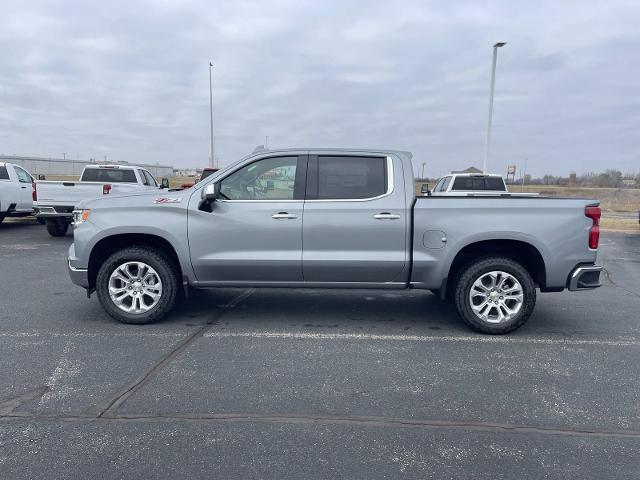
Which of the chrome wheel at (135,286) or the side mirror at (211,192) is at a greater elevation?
the side mirror at (211,192)

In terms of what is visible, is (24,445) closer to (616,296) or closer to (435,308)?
(435,308)

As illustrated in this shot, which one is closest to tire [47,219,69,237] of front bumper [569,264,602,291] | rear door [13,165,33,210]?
rear door [13,165,33,210]

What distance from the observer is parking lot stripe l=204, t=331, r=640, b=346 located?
5.16 metres

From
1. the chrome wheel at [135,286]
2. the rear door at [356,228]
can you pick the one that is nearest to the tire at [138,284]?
the chrome wheel at [135,286]

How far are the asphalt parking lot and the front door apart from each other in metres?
0.66

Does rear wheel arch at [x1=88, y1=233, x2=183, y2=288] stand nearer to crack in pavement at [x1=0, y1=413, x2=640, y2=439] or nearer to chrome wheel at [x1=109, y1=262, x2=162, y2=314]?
chrome wheel at [x1=109, y1=262, x2=162, y2=314]

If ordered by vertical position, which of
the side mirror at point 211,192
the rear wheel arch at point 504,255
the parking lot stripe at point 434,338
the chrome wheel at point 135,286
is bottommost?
the parking lot stripe at point 434,338

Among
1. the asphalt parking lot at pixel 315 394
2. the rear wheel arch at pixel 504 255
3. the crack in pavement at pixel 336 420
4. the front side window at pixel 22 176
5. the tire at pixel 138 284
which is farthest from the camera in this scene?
the front side window at pixel 22 176

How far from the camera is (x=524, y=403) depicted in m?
3.73

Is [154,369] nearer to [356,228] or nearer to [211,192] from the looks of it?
[211,192]

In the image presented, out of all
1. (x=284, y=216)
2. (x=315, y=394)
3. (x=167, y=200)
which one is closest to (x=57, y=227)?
(x=167, y=200)

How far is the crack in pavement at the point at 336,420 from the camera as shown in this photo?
332cm

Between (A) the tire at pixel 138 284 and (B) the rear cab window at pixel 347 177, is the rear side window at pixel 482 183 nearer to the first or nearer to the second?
(B) the rear cab window at pixel 347 177

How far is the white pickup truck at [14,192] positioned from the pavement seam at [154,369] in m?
10.8
